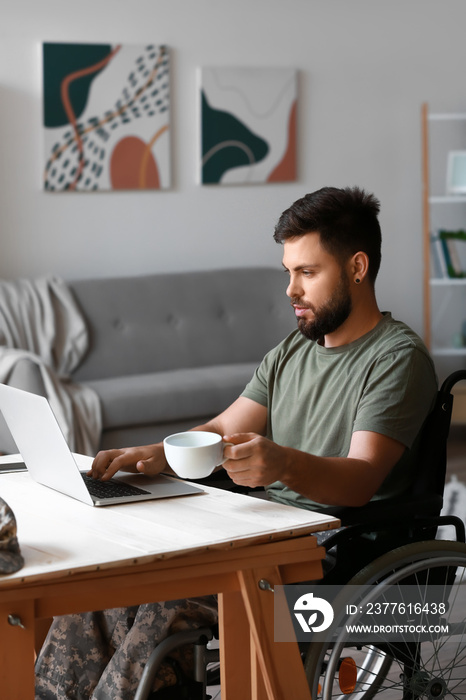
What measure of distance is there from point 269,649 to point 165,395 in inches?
105

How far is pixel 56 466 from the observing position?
55.9 inches

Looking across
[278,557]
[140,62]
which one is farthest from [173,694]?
[140,62]

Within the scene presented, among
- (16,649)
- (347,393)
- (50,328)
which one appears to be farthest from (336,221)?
(50,328)

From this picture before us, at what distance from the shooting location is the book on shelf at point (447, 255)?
514 centimetres

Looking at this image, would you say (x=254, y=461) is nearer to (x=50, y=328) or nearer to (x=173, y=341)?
(x=50, y=328)

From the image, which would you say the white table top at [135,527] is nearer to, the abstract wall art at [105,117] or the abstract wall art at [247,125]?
the abstract wall art at [105,117]

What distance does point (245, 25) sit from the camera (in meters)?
4.89

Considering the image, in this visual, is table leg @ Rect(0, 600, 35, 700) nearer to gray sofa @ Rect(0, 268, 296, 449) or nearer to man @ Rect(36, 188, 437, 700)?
man @ Rect(36, 188, 437, 700)

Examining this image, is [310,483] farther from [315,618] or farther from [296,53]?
[296,53]

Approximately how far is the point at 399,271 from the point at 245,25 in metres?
1.62

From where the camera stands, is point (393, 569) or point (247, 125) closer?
point (393, 569)

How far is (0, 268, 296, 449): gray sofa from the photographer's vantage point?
3.88 meters

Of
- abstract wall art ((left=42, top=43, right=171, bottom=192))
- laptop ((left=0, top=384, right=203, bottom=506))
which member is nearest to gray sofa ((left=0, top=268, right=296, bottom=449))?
abstract wall art ((left=42, top=43, right=171, bottom=192))

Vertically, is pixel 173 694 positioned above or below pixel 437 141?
below
